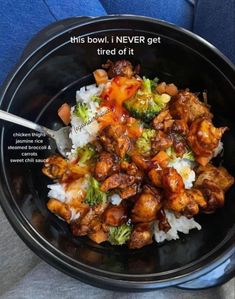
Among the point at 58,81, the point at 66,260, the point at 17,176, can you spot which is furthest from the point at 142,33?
the point at 66,260

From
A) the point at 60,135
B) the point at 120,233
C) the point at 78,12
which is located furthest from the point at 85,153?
the point at 78,12

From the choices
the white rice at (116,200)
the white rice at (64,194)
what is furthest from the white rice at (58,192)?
the white rice at (116,200)

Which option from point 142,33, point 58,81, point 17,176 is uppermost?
point 142,33

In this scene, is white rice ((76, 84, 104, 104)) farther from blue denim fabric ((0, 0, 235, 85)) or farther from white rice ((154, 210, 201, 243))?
white rice ((154, 210, 201, 243))

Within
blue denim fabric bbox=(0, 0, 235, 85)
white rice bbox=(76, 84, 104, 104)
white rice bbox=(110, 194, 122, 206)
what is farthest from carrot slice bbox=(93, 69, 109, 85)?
white rice bbox=(110, 194, 122, 206)

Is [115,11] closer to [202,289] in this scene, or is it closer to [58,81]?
[58,81]

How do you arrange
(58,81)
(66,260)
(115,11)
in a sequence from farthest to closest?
(115,11) → (58,81) → (66,260)
